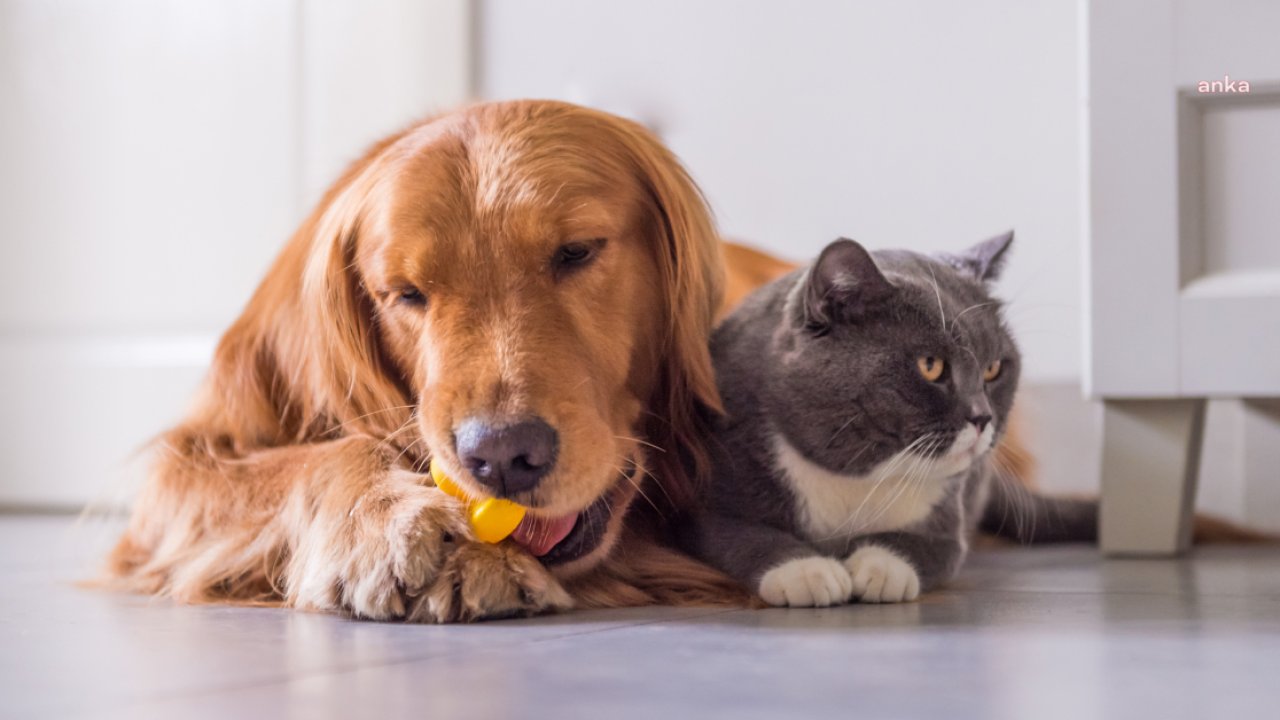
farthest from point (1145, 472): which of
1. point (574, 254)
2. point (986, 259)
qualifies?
point (574, 254)

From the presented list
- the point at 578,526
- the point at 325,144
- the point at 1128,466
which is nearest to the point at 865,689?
the point at 578,526

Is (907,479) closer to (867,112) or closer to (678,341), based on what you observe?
(678,341)

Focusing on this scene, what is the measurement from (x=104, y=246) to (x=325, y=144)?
58cm

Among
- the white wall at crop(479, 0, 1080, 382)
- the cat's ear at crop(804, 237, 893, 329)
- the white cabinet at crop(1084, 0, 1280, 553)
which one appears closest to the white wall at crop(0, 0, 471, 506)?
the white wall at crop(479, 0, 1080, 382)

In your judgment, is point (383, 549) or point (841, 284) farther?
point (841, 284)

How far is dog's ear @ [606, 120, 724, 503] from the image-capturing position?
1466 millimetres

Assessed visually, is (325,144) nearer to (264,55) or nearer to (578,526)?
(264,55)

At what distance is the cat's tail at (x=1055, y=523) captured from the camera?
79.5 inches

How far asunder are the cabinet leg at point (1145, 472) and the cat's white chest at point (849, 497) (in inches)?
21.3

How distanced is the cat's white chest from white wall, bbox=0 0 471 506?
66.2 inches

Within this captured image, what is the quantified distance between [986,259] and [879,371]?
0.28 meters

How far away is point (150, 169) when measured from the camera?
2945 millimetres

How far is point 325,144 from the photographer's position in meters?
2.88

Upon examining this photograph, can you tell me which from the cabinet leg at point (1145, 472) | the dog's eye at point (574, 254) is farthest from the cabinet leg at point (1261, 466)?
the dog's eye at point (574, 254)
